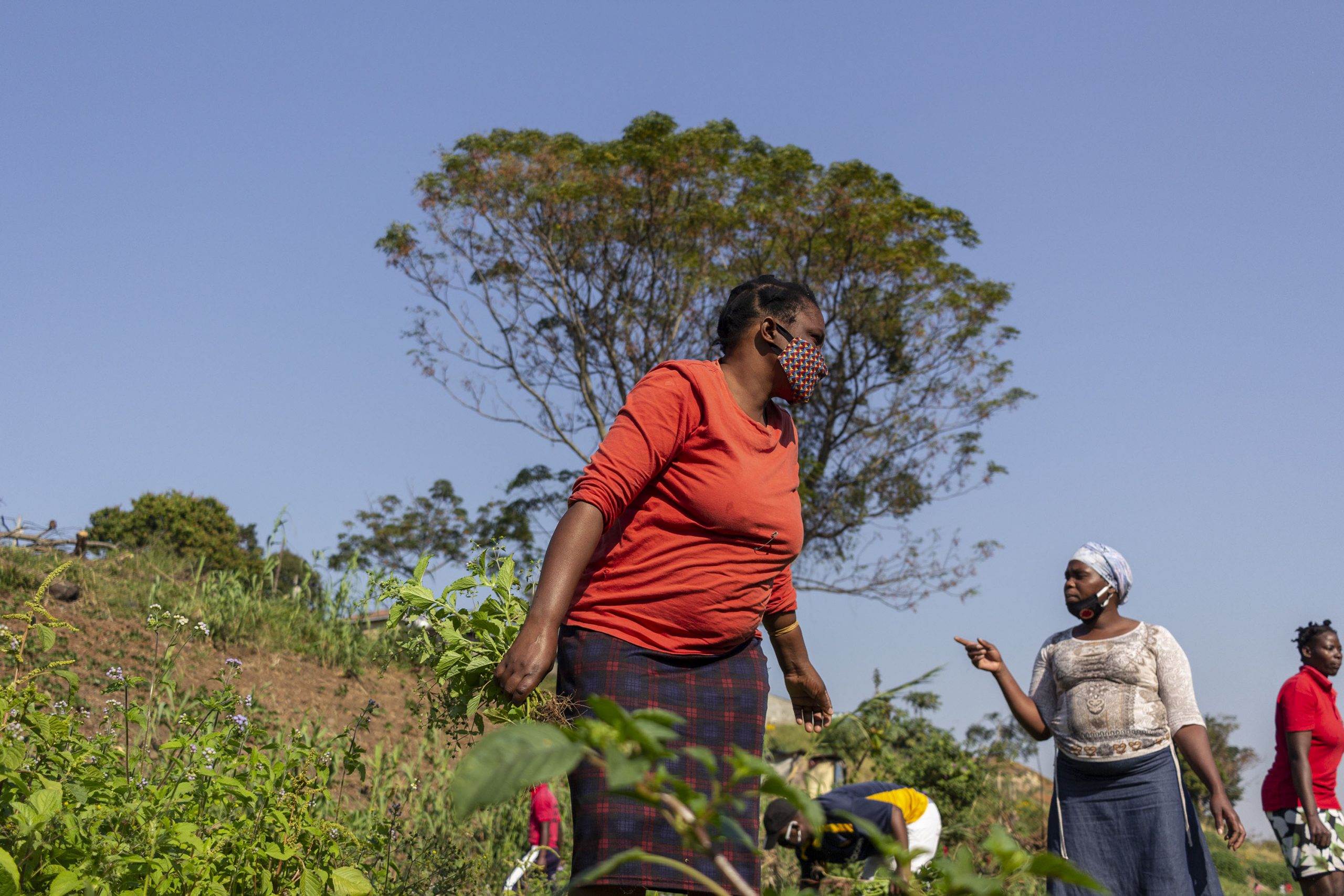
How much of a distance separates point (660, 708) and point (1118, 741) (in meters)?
2.29

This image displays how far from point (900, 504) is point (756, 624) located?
40.8 ft

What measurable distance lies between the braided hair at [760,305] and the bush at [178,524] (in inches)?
641

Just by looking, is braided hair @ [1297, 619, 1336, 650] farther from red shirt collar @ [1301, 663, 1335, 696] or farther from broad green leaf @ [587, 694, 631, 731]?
broad green leaf @ [587, 694, 631, 731]

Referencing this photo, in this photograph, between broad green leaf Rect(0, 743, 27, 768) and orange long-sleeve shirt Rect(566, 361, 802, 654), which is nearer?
broad green leaf Rect(0, 743, 27, 768)

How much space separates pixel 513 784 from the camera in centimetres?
69

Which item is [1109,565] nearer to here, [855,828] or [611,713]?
[855,828]

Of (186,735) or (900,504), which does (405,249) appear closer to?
(900,504)

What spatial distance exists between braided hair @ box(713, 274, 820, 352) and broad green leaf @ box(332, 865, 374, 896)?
1.45m

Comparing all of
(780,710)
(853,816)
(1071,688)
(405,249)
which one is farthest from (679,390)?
(780,710)

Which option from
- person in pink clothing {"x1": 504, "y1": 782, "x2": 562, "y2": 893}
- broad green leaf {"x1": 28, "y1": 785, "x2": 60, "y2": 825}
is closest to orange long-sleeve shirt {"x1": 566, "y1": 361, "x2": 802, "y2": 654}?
broad green leaf {"x1": 28, "y1": 785, "x2": 60, "y2": 825}

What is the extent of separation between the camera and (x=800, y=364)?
2533 mm

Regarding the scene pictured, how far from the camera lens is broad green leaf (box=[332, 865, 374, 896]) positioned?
8.15ft

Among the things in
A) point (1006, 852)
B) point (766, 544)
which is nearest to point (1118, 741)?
point (766, 544)

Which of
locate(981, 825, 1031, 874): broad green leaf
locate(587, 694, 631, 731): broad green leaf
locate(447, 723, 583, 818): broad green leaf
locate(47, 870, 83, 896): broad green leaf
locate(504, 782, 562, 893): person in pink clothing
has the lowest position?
locate(504, 782, 562, 893): person in pink clothing
